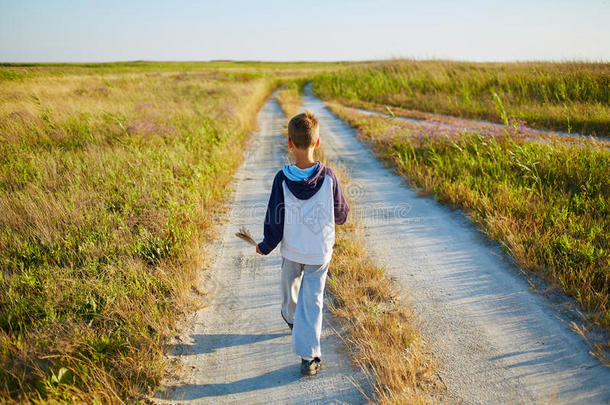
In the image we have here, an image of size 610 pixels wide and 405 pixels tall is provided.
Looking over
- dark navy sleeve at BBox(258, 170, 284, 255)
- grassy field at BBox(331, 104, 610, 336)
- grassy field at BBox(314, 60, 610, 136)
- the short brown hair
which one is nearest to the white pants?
dark navy sleeve at BBox(258, 170, 284, 255)

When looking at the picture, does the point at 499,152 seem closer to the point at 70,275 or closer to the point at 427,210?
the point at 427,210

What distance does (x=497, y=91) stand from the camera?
15.0 m

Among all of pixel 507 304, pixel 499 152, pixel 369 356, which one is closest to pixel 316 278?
pixel 369 356

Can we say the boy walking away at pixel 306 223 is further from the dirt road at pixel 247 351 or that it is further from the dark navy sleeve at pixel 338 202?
the dirt road at pixel 247 351

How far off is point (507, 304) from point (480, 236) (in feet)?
4.80

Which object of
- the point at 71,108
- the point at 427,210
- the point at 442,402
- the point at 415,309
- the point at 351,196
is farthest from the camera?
the point at 71,108

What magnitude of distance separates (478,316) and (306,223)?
206cm

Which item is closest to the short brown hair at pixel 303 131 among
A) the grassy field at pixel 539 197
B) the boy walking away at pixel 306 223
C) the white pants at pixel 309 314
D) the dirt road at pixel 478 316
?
the boy walking away at pixel 306 223

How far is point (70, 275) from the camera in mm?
3512

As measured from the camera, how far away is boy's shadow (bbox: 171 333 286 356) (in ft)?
9.59

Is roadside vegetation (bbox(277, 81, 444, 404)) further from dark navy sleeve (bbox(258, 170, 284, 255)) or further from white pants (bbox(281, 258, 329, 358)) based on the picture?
dark navy sleeve (bbox(258, 170, 284, 255))

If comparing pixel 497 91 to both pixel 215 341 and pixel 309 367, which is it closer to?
pixel 309 367

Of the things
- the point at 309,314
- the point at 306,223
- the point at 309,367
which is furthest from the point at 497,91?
the point at 309,367

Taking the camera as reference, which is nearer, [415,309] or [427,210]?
[415,309]
